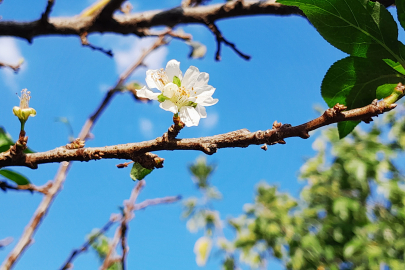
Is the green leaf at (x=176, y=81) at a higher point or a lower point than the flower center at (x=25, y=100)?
higher

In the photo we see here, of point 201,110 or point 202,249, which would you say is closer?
point 201,110

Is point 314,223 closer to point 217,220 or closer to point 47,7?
point 217,220

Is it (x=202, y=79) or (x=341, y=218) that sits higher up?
(x=341, y=218)

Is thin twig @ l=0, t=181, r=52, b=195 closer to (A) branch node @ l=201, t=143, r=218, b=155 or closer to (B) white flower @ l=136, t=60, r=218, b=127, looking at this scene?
(B) white flower @ l=136, t=60, r=218, b=127

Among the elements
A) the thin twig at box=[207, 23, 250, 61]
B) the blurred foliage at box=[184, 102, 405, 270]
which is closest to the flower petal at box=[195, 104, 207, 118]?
the thin twig at box=[207, 23, 250, 61]

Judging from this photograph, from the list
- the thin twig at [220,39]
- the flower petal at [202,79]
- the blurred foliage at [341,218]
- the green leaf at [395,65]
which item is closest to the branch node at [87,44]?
the thin twig at [220,39]

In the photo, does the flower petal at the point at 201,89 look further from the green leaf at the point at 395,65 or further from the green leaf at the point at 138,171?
the green leaf at the point at 395,65

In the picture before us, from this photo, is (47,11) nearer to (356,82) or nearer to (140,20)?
(140,20)

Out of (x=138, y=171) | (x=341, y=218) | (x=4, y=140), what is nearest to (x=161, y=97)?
(x=138, y=171)
